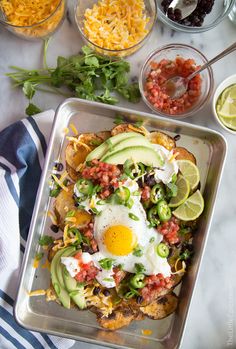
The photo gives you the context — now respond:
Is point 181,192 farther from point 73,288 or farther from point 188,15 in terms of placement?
point 188,15

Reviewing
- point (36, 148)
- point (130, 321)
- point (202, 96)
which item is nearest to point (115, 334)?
point (130, 321)

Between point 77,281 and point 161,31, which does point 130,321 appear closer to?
point 77,281

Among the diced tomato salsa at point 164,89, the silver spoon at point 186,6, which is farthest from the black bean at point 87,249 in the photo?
the silver spoon at point 186,6

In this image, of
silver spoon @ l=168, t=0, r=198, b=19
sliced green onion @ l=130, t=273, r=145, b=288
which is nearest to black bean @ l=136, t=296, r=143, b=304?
sliced green onion @ l=130, t=273, r=145, b=288

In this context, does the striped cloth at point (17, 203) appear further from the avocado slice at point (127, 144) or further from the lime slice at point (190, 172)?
the lime slice at point (190, 172)

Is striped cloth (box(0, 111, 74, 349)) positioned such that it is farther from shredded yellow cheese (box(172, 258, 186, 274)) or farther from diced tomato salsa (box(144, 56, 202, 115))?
shredded yellow cheese (box(172, 258, 186, 274))

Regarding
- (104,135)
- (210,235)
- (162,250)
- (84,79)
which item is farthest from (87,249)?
(84,79)
